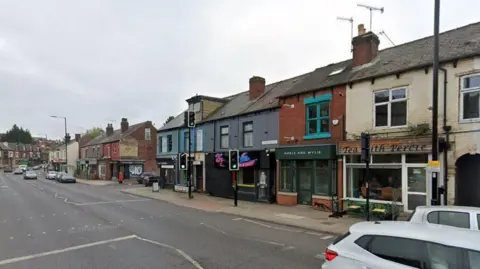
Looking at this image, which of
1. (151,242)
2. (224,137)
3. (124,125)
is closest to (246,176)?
(224,137)

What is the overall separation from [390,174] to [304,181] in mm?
4987

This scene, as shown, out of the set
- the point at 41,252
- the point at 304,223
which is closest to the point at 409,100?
the point at 304,223

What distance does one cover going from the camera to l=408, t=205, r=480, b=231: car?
290 inches

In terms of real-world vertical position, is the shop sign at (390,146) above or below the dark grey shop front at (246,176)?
above

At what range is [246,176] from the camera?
75.7ft

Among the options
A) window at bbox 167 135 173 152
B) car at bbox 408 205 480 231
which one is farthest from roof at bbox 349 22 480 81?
window at bbox 167 135 173 152

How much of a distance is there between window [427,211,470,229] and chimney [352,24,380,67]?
38.3 ft

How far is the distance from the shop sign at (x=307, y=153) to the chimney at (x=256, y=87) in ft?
25.2

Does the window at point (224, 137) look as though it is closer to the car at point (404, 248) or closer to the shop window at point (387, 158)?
the shop window at point (387, 158)

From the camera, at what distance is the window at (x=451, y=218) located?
24.5ft

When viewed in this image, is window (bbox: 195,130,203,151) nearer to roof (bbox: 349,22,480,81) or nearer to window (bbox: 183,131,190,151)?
window (bbox: 183,131,190,151)

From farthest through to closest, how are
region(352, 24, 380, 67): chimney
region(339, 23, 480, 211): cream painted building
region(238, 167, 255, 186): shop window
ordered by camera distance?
1. region(238, 167, 255, 186): shop window
2. region(352, 24, 380, 67): chimney
3. region(339, 23, 480, 211): cream painted building

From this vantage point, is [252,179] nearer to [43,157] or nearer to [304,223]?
[304,223]

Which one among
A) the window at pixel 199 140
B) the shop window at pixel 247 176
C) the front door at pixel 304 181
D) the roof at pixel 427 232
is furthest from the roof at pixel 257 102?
Answer: the roof at pixel 427 232
